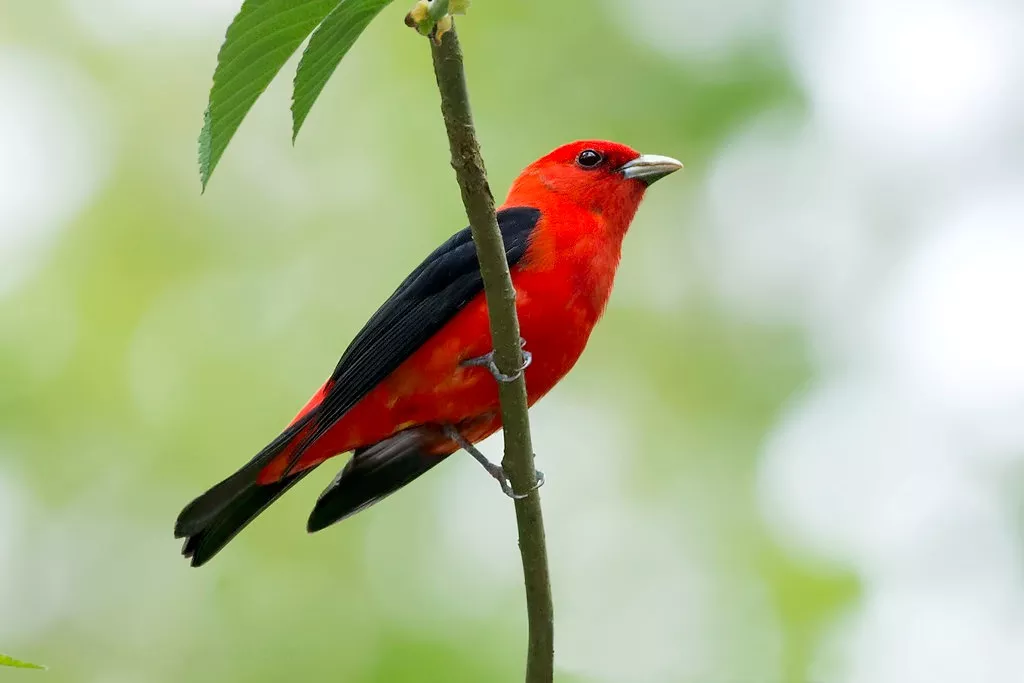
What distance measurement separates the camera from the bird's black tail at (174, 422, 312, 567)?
4293 mm

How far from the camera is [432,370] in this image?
4.19m

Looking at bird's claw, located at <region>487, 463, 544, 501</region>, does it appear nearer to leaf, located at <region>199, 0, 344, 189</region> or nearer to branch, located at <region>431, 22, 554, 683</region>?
branch, located at <region>431, 22, 554, 683</region>

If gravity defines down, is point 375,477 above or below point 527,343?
below

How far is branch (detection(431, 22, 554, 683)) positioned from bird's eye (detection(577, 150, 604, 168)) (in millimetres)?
1948

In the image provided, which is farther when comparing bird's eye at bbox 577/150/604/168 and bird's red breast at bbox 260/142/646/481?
bird's eye at bbox 577/150/604/168

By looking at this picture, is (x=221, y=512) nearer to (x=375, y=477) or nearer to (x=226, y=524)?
(x=226, y=524)

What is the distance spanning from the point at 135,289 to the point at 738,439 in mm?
4159

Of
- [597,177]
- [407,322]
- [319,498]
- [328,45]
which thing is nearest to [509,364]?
[407,322]

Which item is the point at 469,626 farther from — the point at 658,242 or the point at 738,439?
the point at 658,242

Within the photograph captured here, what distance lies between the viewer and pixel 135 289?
24.5 feet

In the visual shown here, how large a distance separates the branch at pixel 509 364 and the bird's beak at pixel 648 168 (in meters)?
1.95

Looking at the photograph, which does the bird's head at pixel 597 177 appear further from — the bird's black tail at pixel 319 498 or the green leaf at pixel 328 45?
the green leaf at pixel 328 45

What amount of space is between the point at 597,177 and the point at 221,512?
208cm

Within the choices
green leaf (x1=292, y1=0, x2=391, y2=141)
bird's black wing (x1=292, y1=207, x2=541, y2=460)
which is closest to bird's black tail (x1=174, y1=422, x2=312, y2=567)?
bird's black wing (x1=292, y1=207, x2=541, y2=460)
